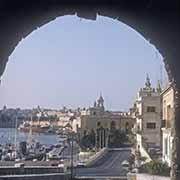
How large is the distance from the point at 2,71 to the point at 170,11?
6.28 feet

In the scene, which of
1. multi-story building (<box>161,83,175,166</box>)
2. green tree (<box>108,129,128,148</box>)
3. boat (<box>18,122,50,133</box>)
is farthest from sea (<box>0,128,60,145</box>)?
multi-story building (<box>161,83,175,166</box>)

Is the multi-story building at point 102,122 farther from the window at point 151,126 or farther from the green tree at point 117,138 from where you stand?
the window at point 151,126

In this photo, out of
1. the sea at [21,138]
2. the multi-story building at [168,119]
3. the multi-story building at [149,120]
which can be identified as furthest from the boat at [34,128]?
the multi-story building at [168,119]

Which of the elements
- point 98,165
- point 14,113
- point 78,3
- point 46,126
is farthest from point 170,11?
point 14,113

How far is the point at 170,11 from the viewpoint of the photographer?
17.1ft

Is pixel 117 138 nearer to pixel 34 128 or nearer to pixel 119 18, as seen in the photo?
pixel 34 128

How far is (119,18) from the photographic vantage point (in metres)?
5.70

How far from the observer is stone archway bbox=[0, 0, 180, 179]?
5.17 m

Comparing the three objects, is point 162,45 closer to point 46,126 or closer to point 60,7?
point 60,7

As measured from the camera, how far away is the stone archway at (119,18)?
203 inches

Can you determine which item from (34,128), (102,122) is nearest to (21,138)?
(102,122)

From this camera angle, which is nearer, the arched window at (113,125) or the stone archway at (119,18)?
the stone archway at (119,18)

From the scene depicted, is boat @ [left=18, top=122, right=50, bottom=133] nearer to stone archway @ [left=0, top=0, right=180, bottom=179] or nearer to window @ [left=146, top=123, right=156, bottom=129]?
window @ [left=146, top=123, right=156, bottom=129]

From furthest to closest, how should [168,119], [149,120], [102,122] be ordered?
[102,122] < [149,120] < [168,119]
